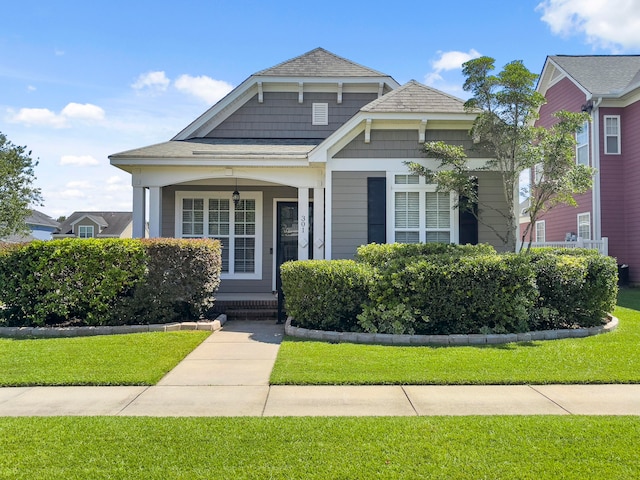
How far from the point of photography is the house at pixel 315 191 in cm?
911

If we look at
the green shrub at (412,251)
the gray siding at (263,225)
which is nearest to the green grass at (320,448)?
the green shrub at (412,251)

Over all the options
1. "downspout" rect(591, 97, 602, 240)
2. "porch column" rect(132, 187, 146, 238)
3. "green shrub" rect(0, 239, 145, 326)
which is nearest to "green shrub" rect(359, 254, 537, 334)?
"green shrub" rect(0, 239, 145, 326)

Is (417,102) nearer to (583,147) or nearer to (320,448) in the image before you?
(320,448)

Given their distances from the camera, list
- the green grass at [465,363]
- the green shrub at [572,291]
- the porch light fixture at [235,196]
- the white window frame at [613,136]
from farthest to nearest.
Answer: the white window frame at [613,136]
the porch light fixture at [235,196]
the green shrub at [572,291]
the green grass at [465,363]

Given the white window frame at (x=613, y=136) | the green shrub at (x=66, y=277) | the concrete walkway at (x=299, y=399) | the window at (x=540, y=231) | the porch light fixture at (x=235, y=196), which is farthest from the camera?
the window at (x=540, y=231)

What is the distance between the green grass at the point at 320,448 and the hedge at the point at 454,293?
316 cm

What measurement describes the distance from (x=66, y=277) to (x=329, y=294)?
4.53 m

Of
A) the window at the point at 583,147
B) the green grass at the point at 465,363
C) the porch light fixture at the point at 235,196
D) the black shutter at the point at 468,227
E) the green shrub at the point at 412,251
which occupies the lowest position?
the green grass at the point at 465,363

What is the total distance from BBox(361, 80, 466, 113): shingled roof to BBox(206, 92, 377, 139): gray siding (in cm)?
238

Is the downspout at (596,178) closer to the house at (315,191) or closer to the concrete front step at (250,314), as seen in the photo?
the house at (315,191)

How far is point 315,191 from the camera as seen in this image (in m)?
9.56

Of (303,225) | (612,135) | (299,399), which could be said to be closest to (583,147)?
(612,135)

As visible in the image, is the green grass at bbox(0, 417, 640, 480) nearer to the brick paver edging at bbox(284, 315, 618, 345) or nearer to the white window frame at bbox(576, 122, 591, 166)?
the brick paver edging at bbox(284, 315, 618, 345)

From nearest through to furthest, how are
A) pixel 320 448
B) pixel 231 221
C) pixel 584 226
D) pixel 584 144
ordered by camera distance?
pixel 320 448, pixel 231 221, pixel 584 144, pixel 584 226
